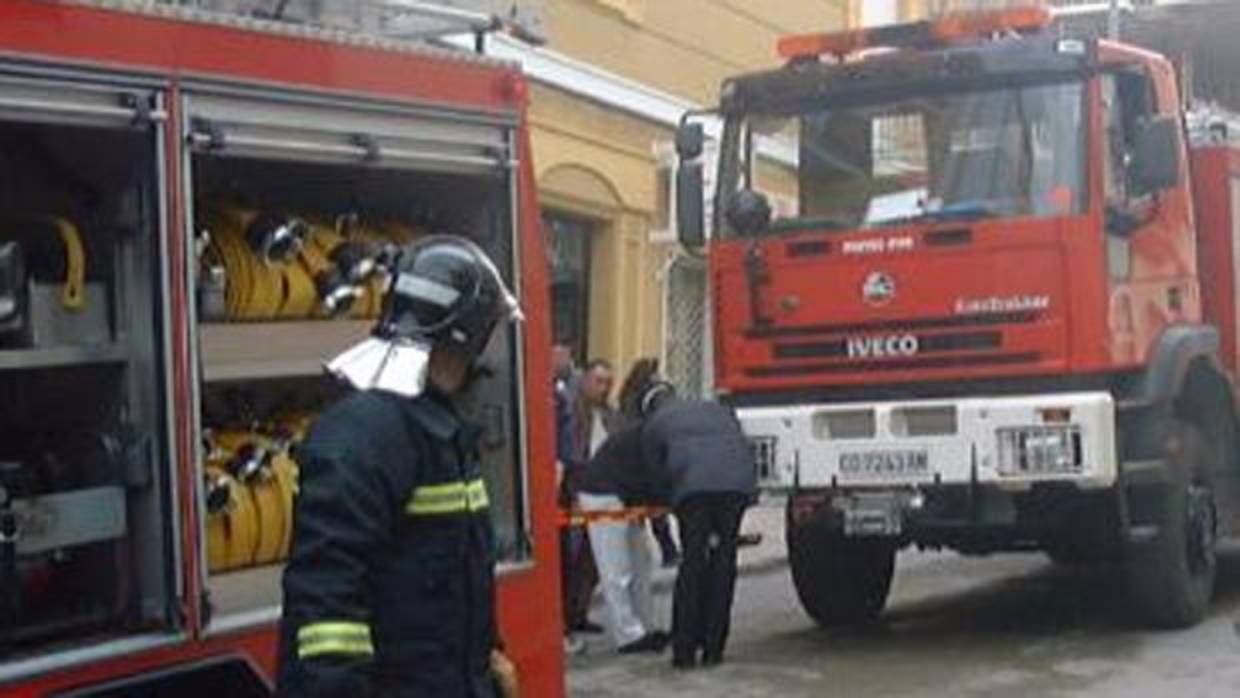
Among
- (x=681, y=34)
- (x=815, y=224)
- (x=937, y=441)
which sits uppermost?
(x=681, y=34)

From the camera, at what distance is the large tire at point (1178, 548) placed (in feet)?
34.8

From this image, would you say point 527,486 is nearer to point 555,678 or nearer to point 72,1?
point 555,678

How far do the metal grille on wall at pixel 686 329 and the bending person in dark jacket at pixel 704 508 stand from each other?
721 cm

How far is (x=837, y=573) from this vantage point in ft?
38.3

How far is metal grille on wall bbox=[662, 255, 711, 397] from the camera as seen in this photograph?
17797 mm

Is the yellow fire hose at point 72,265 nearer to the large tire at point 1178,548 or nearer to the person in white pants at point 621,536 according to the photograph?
the person in white pants at point 621,536

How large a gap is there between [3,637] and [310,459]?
0.85 m

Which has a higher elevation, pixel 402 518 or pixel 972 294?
pixel 972 294

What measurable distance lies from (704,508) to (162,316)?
603 cm

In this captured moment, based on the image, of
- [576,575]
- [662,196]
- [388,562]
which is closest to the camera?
[388,562]

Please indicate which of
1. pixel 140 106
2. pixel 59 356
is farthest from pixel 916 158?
pixel 59 356

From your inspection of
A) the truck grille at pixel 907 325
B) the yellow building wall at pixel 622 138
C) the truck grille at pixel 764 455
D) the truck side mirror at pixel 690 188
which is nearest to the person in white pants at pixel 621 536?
the truck grille at pixel 764 455

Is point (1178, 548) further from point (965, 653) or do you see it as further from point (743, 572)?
point (743, 572)

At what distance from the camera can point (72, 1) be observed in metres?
4.35
